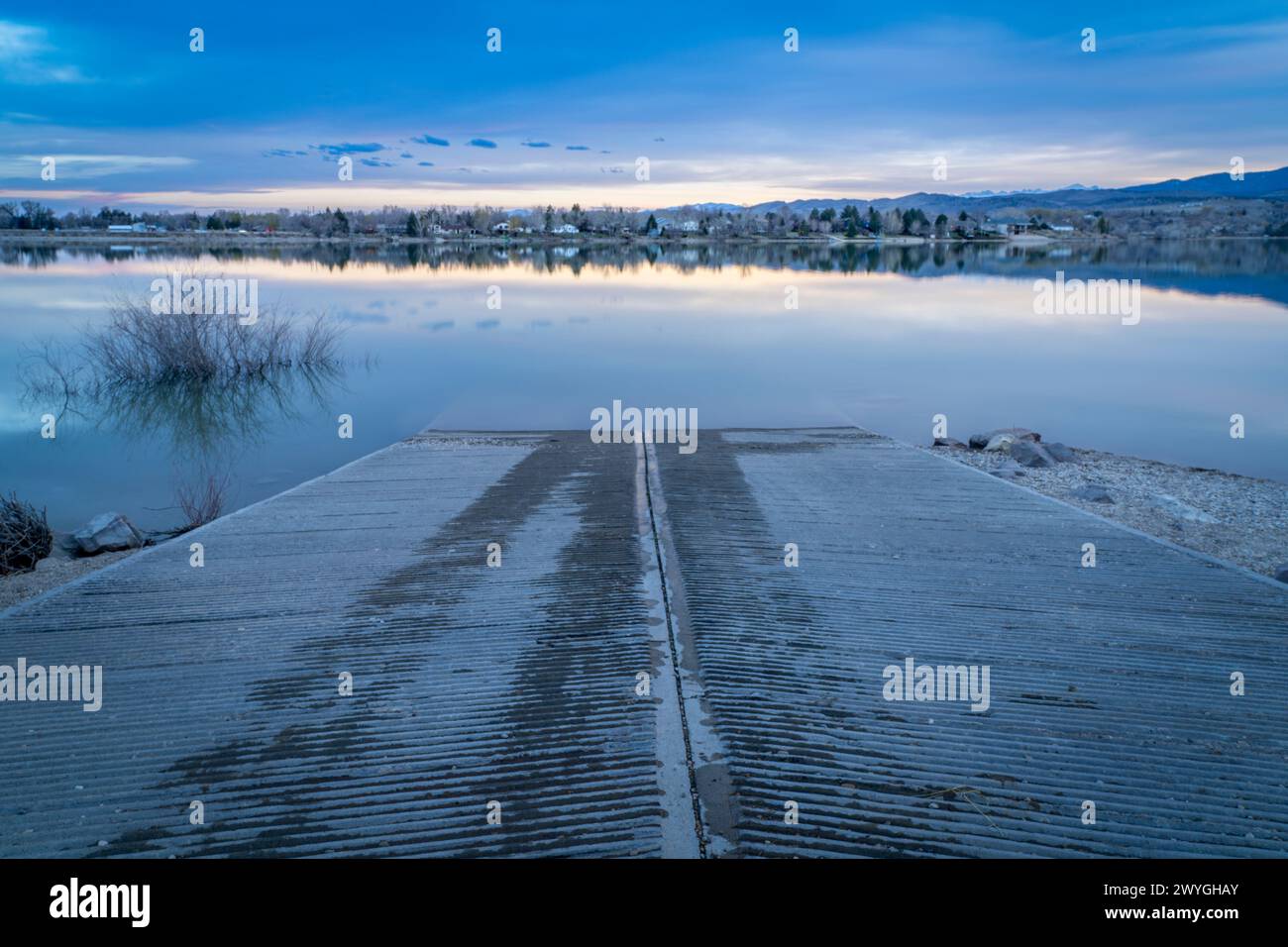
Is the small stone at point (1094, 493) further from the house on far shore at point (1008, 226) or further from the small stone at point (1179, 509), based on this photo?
the house on far shore at point (1008, 226)

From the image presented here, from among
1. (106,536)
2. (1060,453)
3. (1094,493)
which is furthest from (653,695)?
(1060,453)

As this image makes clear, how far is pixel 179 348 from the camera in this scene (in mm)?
20500

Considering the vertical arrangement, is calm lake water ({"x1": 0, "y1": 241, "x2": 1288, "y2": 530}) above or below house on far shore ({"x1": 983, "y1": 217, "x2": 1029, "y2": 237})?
below

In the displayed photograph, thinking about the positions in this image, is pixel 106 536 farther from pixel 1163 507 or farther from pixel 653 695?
pixel 1163 507

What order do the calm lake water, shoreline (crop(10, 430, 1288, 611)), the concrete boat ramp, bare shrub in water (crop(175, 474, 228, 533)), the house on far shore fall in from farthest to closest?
the house on far shore
the calm lake water
bare shrub in water (crop(175, 474, 228, 533))
shoreline (crop(10, 430, 1288, 611))
the concrete boat ramp

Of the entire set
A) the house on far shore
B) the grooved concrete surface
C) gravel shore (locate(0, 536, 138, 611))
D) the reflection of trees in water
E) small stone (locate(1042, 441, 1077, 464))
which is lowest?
gravel shore (locate(0, 536, 138, 611))

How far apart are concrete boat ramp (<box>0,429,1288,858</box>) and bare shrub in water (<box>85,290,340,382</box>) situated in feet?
48.0

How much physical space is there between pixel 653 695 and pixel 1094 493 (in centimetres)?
877

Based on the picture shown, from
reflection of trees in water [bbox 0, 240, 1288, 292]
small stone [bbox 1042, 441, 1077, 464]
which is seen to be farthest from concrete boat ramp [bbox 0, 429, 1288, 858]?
reflection of trees in water [bbox 0, 240, 1288, 292]

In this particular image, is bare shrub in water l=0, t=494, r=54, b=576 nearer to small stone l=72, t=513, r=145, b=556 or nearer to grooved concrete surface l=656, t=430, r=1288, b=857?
small stone l=72, t=513, r=145, b=556

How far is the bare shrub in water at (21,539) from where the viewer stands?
9398 mm

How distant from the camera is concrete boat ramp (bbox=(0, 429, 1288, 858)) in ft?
11.9

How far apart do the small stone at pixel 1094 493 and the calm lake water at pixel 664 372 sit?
5124 mm
